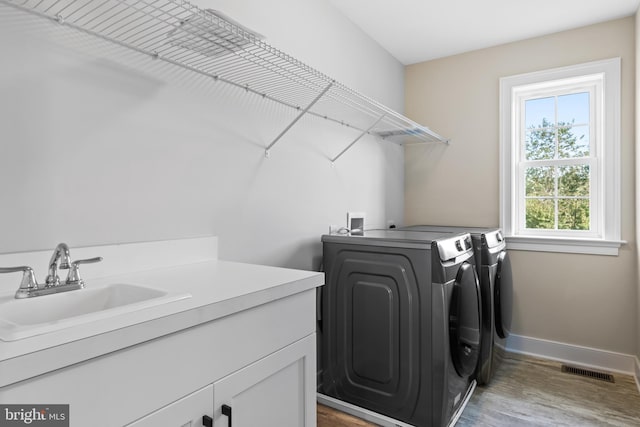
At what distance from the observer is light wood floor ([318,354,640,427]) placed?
1996mm

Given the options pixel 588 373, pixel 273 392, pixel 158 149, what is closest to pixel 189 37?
pixel 158 149

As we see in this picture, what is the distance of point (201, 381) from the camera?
881 mm

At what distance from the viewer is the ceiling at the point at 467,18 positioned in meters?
2.40

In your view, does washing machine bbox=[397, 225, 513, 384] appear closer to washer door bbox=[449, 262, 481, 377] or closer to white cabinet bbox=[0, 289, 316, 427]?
washer door bbox=[449, 262, 481, 377]

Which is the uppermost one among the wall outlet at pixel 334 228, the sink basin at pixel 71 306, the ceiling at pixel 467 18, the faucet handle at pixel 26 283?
the ceiling at pixel 467 18

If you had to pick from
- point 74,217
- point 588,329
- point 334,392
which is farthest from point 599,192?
point 74,217

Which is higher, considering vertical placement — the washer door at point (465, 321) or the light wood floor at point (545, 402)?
the washer door at point (465, 321)

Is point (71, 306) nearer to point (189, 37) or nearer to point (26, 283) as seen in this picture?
point (26, 283)

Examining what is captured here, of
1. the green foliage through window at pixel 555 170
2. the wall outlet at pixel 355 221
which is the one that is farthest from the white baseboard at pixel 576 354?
the wall outlet at pixel 355 221

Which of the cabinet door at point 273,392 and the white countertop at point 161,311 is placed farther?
the cabinet door at point 273,392

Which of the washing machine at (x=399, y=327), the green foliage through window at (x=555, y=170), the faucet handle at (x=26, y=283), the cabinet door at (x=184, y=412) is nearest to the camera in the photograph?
the cabinet door at (x=184, y=412)

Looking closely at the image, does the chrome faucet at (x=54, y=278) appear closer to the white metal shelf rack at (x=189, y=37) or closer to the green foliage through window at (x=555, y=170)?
the white metal shelf rack at (x=189, y=37)

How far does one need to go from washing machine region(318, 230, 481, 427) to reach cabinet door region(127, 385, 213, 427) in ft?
3.91

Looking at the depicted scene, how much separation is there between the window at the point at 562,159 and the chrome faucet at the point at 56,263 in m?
2.92
